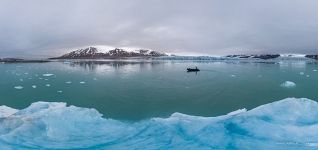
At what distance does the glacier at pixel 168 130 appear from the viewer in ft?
18.3

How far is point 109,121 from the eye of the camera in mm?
6996

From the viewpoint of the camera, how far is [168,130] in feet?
20.6

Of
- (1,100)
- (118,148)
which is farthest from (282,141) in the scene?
(1,100)

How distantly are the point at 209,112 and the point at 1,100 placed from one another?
6.58 meters

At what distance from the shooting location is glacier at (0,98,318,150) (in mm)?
5590

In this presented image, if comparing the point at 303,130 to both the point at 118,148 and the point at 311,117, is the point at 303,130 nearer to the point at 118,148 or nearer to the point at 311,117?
the point at 311,117

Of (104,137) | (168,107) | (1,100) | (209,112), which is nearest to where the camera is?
(104,137)

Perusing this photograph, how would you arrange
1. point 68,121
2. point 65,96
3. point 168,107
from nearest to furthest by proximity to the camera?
point 68,121 < point 168,107 < point 65,96

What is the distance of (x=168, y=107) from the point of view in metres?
8.50

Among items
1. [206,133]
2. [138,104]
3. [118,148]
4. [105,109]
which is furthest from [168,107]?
[118,148]

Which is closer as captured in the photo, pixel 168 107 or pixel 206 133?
pixel 206 133

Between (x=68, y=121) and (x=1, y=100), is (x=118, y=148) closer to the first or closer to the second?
(x=68, y=121)

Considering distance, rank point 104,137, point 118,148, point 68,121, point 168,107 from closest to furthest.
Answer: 1. point 118,148
2. point 104,137
3. point 68,121
4. point 168,107

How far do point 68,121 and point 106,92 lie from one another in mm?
4532
